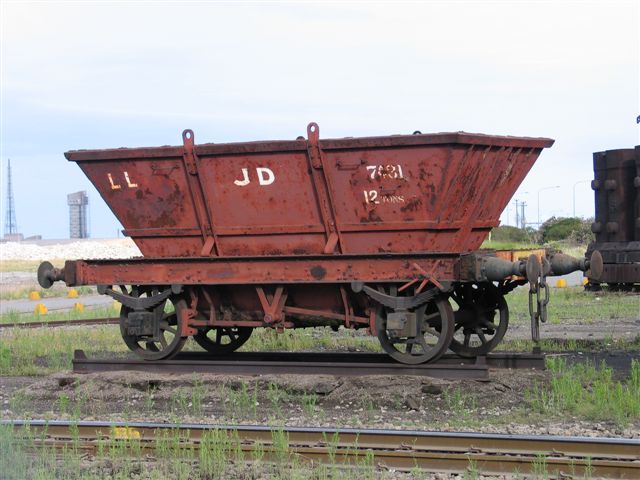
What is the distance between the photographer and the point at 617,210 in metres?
20.8

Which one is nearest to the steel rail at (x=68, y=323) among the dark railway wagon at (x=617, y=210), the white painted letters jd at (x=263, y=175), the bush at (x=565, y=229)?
the white painted letters jd at (x=263, y=175)

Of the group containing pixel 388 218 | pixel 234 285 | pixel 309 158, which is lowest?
pixel 234 285

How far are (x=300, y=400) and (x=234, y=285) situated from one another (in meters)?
2.38

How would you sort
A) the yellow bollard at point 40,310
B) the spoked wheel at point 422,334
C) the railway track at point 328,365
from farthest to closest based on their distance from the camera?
the yellow bollard at point 40,310
the spoked wheel at point 422,334
the railway track at point 328,365

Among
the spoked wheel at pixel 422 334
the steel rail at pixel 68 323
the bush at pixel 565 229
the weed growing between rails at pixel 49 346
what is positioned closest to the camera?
the spoked wheel at pixel 422 334

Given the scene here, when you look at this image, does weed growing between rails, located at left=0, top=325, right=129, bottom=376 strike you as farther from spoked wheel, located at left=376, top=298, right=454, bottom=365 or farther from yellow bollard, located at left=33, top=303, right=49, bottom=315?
yellow bollard, located at left=33, top=303, right=49, bottom=315

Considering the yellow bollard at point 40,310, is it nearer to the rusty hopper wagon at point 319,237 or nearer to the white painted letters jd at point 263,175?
the rusty hopper wagon at point 319,237

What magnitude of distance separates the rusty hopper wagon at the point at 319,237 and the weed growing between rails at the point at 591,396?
0.91m

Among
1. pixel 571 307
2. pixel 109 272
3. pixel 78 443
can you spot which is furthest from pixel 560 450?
pixel 571 307

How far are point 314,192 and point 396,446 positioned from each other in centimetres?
446

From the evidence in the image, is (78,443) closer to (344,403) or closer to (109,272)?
(344,403)

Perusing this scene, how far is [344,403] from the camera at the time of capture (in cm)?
927

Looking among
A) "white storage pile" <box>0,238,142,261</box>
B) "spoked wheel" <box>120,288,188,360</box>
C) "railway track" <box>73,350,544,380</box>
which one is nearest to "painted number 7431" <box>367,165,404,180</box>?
"railway track" <box>73,350,544,380</box>

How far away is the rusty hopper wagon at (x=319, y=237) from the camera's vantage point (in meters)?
10.2
